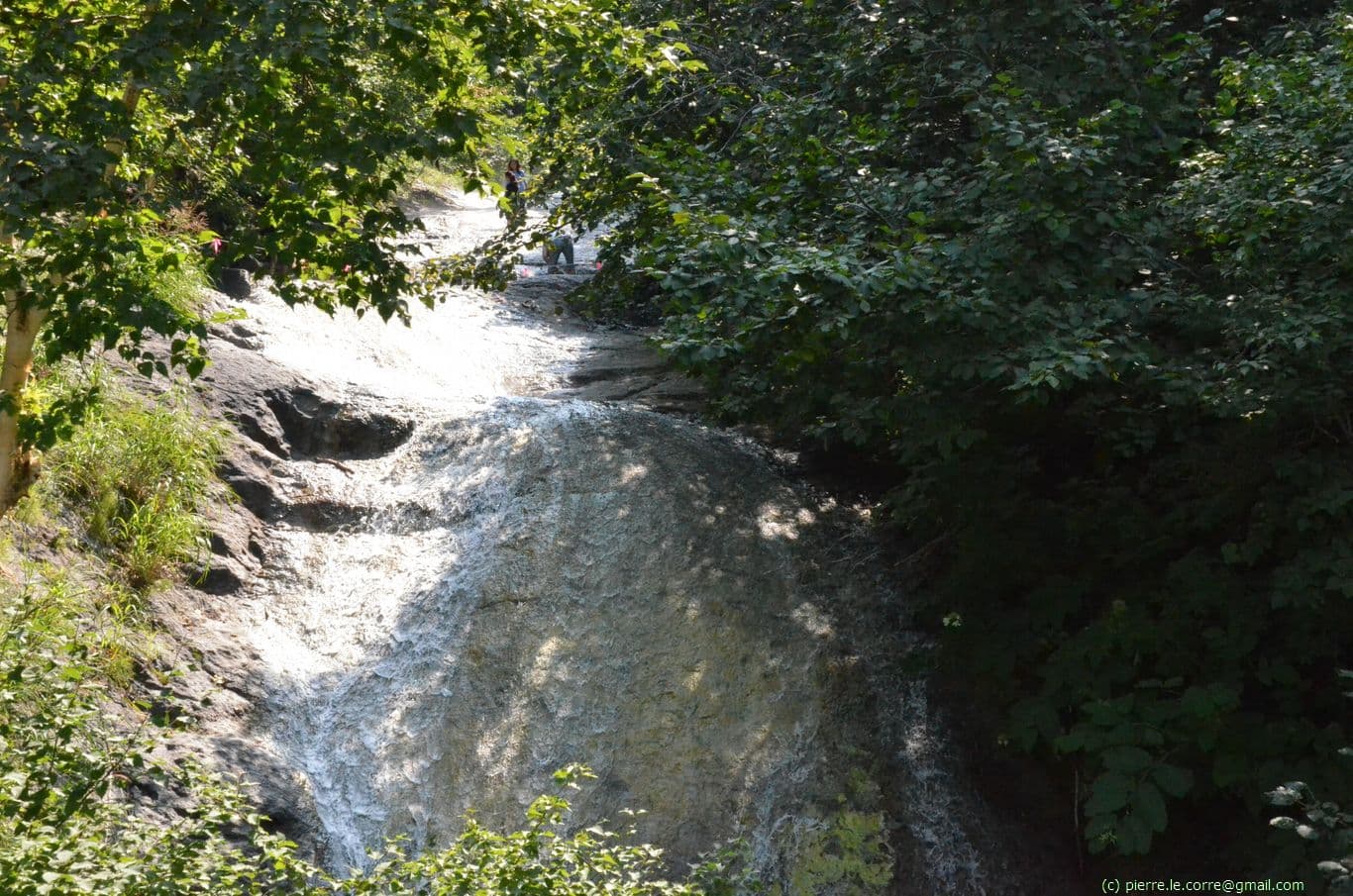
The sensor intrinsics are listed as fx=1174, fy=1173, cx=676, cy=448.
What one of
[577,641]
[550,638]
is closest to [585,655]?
[577,641]

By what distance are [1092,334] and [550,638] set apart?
166 inches

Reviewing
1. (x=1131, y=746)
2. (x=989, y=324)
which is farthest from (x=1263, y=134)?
(x=1131, y=746)

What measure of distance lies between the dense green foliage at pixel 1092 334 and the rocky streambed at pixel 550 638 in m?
0.91

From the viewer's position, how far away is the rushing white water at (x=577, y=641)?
7.14 m

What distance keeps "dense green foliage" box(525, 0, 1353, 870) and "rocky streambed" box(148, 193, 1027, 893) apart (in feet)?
2.99

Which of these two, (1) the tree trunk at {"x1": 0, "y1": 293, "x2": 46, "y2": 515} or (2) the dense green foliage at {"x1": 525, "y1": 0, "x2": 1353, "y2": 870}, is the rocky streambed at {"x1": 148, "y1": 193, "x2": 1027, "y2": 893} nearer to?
(2) the dense green foliage at {"x1": 525, "y1": 0, "x2": 1353, "y2": 870}

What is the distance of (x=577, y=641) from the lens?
8.12 m

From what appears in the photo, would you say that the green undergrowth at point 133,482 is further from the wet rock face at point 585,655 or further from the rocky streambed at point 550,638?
the wet rock face at point 585,655

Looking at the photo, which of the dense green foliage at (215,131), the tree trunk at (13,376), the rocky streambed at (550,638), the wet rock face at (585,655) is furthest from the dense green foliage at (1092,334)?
the tree trunk at (13,376)

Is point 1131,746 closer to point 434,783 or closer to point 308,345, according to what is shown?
point 434,783

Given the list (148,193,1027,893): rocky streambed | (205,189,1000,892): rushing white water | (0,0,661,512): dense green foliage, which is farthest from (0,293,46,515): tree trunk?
(205,189,1000,892): rushing white water

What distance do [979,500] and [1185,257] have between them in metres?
1.94

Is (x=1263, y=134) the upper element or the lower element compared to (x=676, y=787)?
upper

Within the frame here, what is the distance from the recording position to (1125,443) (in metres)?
6.82
